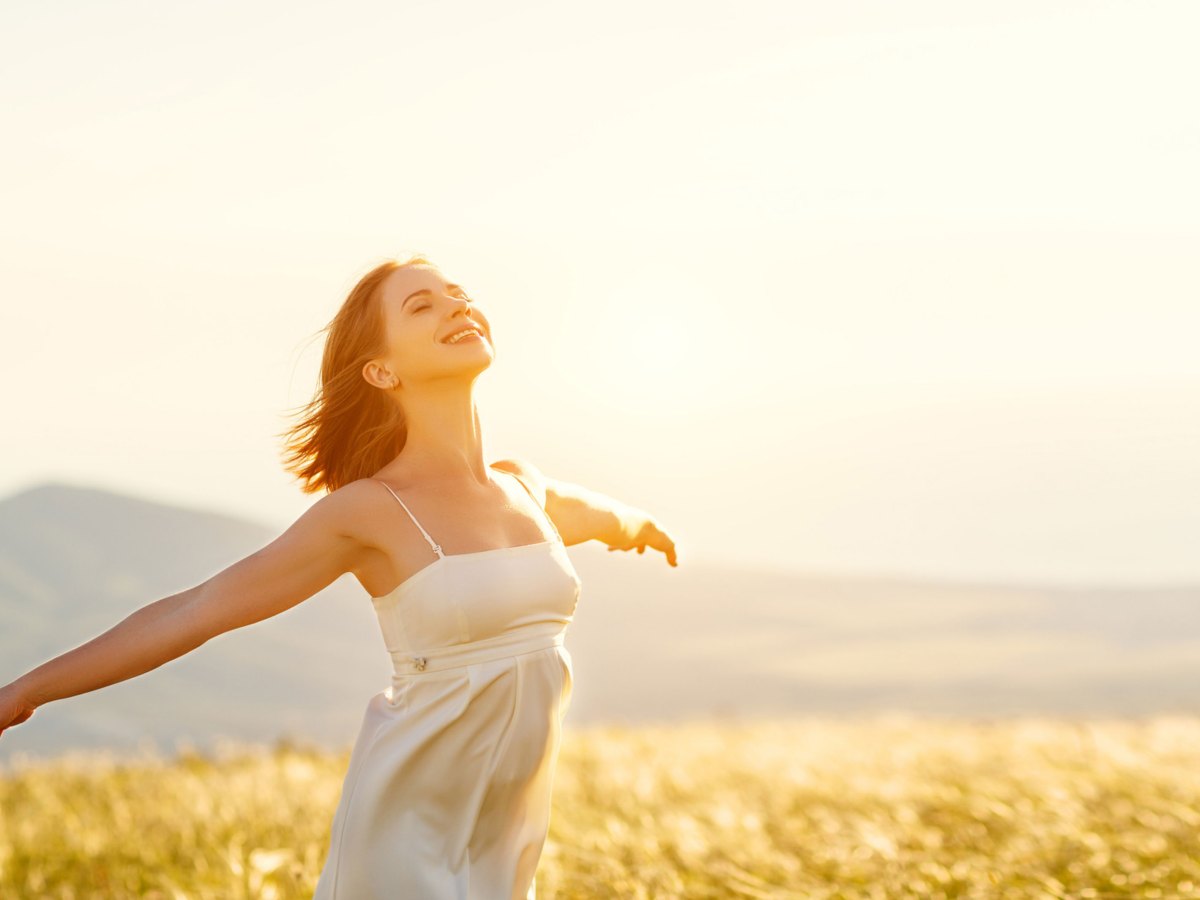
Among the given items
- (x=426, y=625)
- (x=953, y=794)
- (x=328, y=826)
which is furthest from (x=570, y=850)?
(x=426, y=625)

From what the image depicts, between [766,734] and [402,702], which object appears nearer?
[402,702]

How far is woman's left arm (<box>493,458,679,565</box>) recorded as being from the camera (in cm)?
437

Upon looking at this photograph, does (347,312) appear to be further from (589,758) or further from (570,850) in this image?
(589,758)

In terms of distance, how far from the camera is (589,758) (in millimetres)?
7641

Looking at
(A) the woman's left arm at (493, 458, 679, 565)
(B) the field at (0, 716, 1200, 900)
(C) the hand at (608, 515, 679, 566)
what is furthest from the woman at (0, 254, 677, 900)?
(B) the field at (0, 716, 1200, 900)

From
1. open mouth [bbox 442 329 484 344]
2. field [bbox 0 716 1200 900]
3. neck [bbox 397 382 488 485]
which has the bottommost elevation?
field [bbox 0 716 1200 900]

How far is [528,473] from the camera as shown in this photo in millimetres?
4344

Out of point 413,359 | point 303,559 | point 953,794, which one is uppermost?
point 413,359

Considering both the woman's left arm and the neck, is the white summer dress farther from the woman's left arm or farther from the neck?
the woman's left arm

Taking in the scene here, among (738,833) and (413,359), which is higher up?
(413,359)

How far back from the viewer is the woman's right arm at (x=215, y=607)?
3506mm

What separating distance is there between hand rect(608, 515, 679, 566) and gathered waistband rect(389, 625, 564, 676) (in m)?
0.95

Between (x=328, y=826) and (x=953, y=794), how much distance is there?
108 inches

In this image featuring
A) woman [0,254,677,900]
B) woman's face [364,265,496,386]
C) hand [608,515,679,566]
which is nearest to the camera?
woman [0,254,677,900]
